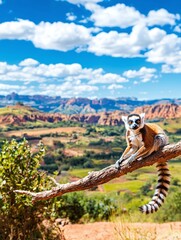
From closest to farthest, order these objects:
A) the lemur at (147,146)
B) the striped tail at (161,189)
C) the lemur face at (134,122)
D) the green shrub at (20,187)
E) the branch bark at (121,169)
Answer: the branch bark at (121,169)
the striped tail at (161,189)
the lemur at (147,146)
the lemur face at (134,122)
the green shrub at (20,187)

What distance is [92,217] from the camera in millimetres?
24922

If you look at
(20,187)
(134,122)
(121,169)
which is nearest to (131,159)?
(121,169)

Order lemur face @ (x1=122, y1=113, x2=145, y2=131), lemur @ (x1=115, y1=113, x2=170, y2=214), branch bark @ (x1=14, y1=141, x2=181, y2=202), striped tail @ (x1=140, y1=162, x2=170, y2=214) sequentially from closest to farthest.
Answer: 1. branch bark @ (x1=14, y1=141, x2=181, y2=202)
2. striped tail @ (x1=140, y1=162, x2=170, y2=214)
3. lemur @ (x1=115, y1=113, x2=170, y2=214)
4. lemur face @ (x1=122, y1=113, x2=145, y2=131)

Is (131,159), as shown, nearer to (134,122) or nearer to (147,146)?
(147,146)

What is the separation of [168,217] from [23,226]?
56.1 feet

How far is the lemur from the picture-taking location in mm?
7129

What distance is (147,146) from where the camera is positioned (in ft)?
24.2

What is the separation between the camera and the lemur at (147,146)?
7.13 metres

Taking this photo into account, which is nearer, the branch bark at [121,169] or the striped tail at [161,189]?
the branch bark at [121,169]

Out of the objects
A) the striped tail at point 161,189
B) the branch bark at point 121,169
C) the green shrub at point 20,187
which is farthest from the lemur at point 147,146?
the green shrub at point 20,187

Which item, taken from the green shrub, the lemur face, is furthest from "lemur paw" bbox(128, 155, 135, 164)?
the green shrub

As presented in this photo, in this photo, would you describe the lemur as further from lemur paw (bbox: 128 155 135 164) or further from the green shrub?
the green shrub

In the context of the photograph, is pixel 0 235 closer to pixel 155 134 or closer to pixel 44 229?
pixel 44 229

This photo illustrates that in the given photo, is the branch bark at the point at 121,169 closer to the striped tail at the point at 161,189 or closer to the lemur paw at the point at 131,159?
the lemur paw at the point at 131,159
